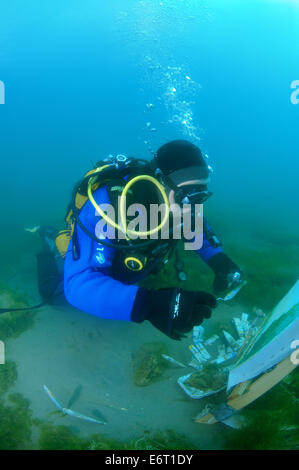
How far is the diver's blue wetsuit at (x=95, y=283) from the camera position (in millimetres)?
2455

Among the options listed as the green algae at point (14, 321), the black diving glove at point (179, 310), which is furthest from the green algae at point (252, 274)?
the green algae at point (14, 321)

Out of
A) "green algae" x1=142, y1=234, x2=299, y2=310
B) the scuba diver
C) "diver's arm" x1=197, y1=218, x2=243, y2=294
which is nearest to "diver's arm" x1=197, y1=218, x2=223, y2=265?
"diver's arm" x1=197, y1=218, x2=243, y2=294

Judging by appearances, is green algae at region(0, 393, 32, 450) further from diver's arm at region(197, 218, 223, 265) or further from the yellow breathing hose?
diver's arm at region(197, 218, 223, 265)

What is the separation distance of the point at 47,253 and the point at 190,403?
376 centimetres

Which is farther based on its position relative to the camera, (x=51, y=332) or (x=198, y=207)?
(x=51, y=332)

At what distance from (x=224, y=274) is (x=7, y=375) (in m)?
3.22

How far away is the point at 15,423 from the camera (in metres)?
2.78

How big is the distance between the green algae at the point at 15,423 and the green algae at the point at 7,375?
16 centimetres

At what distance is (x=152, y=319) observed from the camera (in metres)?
2.38

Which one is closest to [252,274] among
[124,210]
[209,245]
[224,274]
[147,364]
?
[209,245]

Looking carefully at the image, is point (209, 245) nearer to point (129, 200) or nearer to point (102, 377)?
point (129, 200)

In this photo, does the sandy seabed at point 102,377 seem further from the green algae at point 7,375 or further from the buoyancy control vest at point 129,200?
the buoyancy control vest at point 129,200

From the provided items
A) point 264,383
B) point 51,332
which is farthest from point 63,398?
point 264,383

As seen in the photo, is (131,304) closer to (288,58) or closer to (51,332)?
(51,332)
